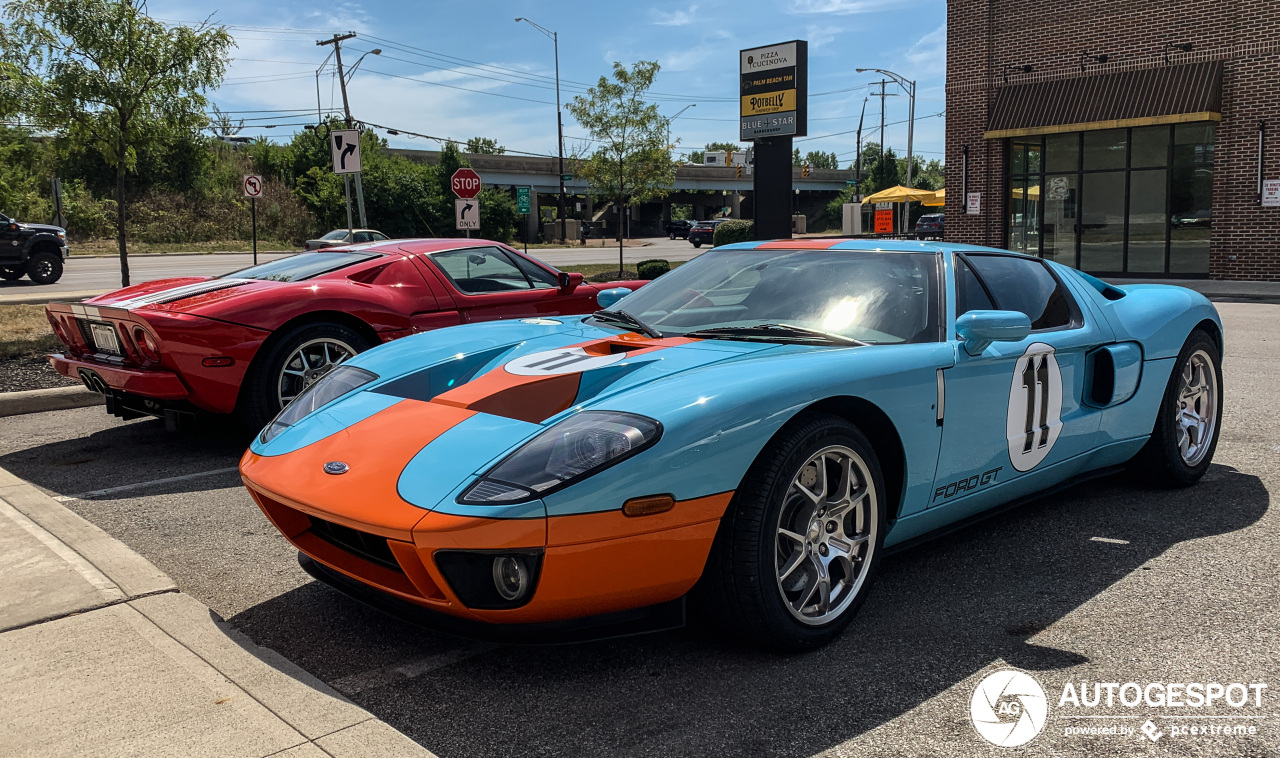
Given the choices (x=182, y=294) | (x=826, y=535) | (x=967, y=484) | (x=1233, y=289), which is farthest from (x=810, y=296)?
(x=1233, y=289)

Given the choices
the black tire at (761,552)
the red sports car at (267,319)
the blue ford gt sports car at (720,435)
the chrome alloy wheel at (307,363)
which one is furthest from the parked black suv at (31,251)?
the black tire at (761,552)

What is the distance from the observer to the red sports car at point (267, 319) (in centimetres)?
563

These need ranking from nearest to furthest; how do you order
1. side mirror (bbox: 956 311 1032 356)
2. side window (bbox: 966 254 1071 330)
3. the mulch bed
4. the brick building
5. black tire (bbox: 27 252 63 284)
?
side mirror (bbox: 956 311 1032 356)
side window (bbox: 966 254 1071 330)
the mulch bed
the brick building
black tire (bbox: 27 252 63 284)

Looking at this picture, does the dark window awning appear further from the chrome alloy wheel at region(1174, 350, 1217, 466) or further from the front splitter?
the front splitter

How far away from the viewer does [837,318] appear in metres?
3.63

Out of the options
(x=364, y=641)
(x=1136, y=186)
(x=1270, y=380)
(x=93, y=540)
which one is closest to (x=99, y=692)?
(x=364, y=641)

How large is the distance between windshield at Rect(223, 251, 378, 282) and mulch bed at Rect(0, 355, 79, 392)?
92.9 inches

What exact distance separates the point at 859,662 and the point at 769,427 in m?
0.78

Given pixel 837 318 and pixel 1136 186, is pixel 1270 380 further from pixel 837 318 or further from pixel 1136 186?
pixel 1136 186

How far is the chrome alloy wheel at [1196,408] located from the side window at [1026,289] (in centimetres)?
101

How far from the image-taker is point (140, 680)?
275cm

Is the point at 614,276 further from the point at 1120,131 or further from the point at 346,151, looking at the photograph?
the point at 1120,131

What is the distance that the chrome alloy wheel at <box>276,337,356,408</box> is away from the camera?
597 centimetres

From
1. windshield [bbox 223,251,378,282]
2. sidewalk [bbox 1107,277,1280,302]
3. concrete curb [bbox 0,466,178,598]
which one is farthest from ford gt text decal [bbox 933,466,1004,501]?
sidewalk [bbox 1107,277,1280,302]
